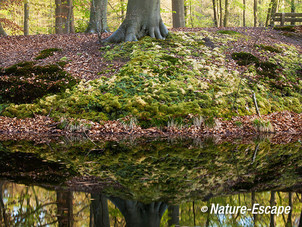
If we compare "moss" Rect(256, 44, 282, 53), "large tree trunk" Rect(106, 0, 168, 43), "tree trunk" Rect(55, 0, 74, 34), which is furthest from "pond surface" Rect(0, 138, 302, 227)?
"tree trunk" Rect(55, 0, 74, 34)

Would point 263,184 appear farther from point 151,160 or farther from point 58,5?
point 58,5

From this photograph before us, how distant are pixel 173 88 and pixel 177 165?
15.9ft

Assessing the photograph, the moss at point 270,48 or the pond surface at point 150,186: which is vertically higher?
the moss at point 270,48

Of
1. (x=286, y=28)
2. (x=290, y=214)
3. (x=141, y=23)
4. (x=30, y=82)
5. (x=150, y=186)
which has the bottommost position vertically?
(x=290, y=214)

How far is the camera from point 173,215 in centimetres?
259

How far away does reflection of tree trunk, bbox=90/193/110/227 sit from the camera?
2.45 metres

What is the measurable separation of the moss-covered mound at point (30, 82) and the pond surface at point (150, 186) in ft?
12.7

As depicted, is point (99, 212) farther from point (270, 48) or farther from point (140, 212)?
point (270, 48)

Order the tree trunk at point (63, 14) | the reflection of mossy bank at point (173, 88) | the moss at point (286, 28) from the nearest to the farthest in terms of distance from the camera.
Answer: the reflection of mossy bank at point (173, 88) → the tree trunk at point (63, 14) → the moss at point (286, 28)

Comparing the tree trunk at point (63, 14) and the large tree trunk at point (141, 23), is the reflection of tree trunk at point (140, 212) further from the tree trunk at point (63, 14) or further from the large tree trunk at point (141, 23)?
the tree trunk at point (63, 14)

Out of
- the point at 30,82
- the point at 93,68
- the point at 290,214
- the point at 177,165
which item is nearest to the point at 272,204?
the point at 290,214

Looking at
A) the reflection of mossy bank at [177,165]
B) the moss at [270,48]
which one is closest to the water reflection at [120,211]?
the reflection of mossy bank at [177,165]

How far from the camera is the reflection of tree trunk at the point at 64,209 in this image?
7.93 feet

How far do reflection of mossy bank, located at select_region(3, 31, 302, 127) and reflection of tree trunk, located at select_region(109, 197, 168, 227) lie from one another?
206 inches
